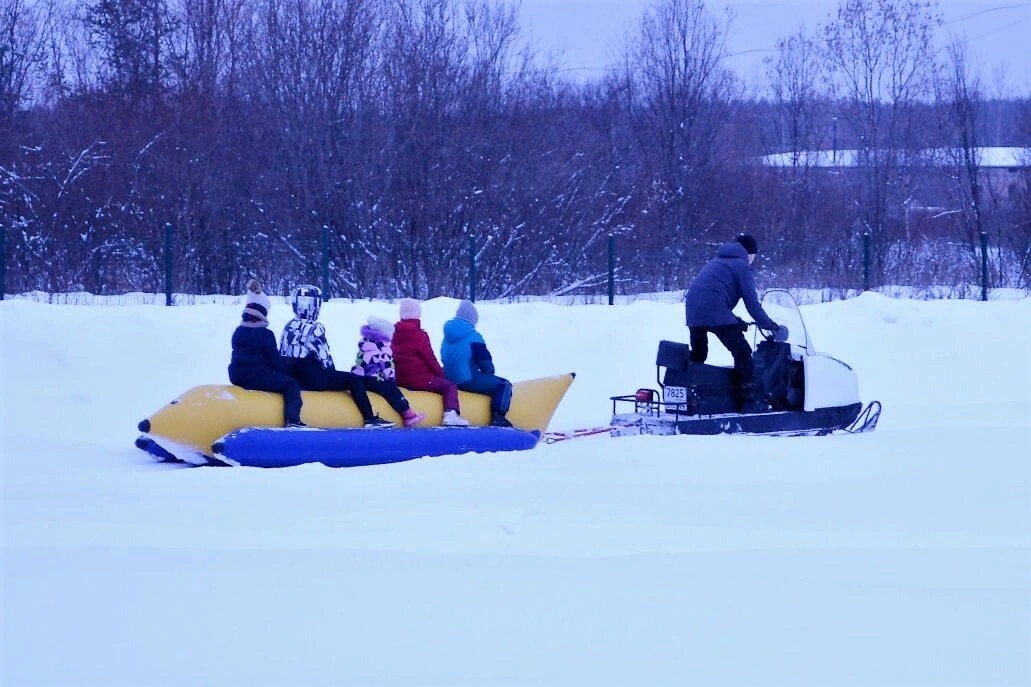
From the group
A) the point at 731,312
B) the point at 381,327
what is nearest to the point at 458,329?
the point at 381,327

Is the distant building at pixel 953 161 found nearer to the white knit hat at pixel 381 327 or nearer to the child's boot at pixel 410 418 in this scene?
the white knit hat at pixel 381 327

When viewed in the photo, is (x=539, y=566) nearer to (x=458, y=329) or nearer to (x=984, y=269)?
(x=458, y=329)

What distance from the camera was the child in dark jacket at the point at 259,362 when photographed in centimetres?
908

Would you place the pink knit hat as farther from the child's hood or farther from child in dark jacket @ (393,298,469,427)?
the child's hood

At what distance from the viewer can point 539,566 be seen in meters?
5.51

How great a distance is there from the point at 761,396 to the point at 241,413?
13.9 ft

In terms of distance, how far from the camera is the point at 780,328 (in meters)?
9.99

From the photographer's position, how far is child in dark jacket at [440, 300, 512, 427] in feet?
33.4

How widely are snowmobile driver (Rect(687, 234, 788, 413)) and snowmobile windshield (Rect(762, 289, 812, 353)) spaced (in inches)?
11.5

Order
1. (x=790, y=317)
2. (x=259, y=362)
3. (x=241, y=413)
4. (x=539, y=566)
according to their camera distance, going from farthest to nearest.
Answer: (x=790, y=317), (x=259, y=362), (x=241, y=413), (x=539, y=566)

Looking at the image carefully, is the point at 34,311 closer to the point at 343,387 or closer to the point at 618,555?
the point at 343,387

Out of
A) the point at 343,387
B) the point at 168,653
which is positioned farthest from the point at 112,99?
the point at 168,653

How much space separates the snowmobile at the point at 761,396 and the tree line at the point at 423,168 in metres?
9.08

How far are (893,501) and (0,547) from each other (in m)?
4.80
